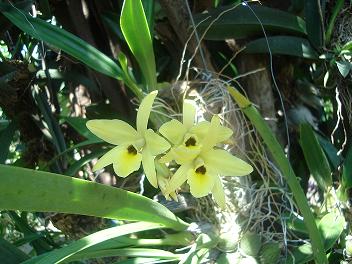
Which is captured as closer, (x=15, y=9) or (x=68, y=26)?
(x=15, y=9)

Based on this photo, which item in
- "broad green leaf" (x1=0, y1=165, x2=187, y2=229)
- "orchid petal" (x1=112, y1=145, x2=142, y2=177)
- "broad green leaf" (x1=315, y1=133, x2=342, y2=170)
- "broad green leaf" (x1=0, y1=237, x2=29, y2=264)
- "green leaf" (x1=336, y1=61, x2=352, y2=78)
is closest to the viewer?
"broad green leaf" (x1=0, y1=165, x2=187, y2=229)

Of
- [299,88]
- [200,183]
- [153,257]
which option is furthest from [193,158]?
[299,88]

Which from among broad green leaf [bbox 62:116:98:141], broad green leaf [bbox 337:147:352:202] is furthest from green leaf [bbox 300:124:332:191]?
broad green leaf [bbox 62:116:98:141]

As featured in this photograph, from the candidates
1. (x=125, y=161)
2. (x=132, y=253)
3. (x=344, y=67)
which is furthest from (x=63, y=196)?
(x=344, y=67)

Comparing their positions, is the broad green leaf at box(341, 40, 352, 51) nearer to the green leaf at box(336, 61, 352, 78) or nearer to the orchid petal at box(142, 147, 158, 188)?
the green leaf at box(336, 61, 352, 78)

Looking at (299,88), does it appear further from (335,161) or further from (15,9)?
(15,9)

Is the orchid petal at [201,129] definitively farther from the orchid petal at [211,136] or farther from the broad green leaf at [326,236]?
the broad green leaf at [326,236]

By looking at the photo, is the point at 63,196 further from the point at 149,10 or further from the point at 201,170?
the point at 149,10
